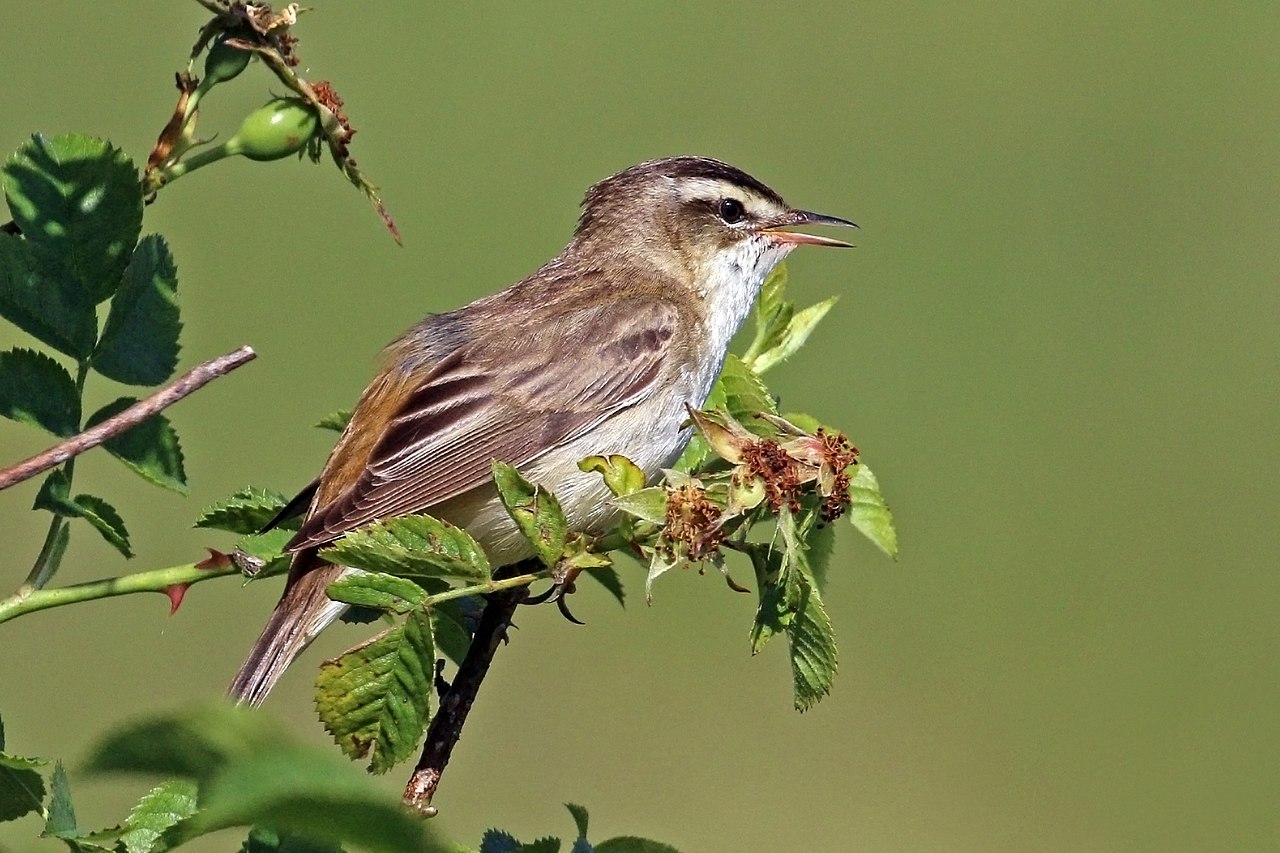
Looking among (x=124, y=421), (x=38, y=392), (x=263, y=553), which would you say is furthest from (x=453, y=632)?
(x=124, y=421)

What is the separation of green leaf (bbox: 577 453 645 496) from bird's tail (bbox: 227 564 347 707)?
85 centimetres

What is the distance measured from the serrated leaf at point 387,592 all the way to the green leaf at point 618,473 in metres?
0.31

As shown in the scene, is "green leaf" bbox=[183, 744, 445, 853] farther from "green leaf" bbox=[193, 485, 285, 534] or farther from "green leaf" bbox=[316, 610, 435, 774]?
"green leaf" bbox=[193, 485, 285, 534]

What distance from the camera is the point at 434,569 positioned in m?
1.67

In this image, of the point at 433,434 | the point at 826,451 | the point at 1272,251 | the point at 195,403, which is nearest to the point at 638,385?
the point at 433,434

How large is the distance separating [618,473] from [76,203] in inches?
27.7

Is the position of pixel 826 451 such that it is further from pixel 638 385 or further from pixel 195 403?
pixel 195 403

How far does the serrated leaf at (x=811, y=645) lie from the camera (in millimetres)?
1876

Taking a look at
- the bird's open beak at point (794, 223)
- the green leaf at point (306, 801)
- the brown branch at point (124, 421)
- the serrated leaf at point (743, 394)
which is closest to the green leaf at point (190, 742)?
the green leaf at point (306, 801)

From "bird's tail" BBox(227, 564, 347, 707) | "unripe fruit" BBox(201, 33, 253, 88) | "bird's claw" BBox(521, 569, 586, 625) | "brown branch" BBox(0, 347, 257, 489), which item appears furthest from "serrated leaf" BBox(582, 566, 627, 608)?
"brown branch" BBox(0, 347, 257, 489)

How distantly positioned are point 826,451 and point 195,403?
742 cm

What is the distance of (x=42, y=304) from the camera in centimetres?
179

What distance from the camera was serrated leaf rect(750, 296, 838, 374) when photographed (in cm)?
245

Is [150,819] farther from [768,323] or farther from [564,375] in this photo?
[564,375]
